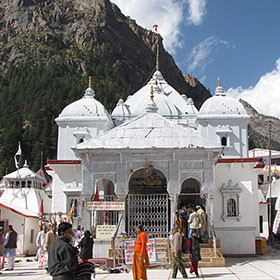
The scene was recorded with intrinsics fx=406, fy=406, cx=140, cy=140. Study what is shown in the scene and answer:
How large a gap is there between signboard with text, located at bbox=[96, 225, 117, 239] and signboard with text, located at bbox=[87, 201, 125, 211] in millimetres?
713

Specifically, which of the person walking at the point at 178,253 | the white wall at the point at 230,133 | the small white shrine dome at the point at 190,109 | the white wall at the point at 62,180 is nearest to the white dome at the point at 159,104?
the small white shrine dome at the point at 190,109

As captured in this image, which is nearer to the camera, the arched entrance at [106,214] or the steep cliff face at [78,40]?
the arched entrance at [106,214]

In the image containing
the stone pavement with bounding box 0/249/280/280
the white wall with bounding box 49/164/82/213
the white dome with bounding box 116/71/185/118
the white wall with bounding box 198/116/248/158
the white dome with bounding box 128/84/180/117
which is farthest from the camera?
the white dome with bounding box 116/71/185/118

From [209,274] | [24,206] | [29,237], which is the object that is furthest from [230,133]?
[24,206]

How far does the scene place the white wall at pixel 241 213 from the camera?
20.6 m

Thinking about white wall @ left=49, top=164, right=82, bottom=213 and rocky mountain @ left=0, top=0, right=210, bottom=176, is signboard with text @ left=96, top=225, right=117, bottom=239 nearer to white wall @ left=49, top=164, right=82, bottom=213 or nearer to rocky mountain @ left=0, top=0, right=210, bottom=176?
white wall @ left=49, top=164, right=82, bottom=213

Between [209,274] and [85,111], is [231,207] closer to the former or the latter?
[209,274]

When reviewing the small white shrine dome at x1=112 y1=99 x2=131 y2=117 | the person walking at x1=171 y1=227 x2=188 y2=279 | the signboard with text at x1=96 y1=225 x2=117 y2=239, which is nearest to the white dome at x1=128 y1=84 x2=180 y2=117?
the small white shrine dome at x1=112 y1=99 x2=131 y2=117

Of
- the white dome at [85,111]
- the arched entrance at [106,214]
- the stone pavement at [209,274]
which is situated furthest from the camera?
the white dome at [85,111]

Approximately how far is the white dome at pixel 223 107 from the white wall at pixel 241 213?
4.20 meters

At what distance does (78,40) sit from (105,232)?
340 ft

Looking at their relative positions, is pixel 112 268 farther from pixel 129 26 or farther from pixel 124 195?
pixel 129 26

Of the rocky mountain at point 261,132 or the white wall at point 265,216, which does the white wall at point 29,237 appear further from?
the rocky mountain at point 261,132

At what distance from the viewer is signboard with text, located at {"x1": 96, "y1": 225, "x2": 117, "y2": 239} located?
1595cm
